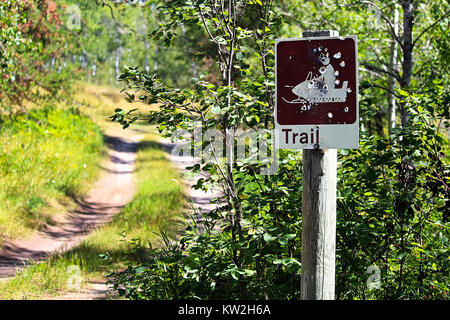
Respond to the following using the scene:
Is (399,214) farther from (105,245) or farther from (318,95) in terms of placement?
(105,245)

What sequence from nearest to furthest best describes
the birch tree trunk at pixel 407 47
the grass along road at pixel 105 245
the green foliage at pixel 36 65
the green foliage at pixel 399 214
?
the green foliage at pixel 399 214 → the birch tree trunk at pixel 407 47 → the grass along road at pixel 105 245 → the green foliage at pixel 36 65

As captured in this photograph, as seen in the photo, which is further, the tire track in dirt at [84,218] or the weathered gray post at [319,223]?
the tire track in dirt at [84,218]

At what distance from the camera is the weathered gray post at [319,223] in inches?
93.3

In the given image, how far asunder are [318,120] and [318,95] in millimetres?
120

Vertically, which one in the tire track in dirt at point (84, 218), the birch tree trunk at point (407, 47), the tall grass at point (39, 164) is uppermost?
the birch tree trunk at point (407, 47)

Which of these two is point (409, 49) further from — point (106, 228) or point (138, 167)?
point (138, 167)

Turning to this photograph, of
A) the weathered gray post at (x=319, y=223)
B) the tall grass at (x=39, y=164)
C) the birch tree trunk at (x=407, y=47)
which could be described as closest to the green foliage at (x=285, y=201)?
the weathered gray post at (x=319, y=223)

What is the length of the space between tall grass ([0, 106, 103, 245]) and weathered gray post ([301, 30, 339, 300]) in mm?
6870

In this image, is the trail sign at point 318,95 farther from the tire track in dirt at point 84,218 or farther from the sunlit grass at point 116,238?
the tire track in dirt at point 84,218

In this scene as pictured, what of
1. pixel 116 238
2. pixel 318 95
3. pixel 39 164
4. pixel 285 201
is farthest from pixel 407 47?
pixel 39 164

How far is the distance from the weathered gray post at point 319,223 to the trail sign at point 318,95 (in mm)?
82

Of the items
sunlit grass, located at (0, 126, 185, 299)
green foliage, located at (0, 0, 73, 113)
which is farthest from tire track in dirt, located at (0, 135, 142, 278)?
green foliage, located at (0, 0, 73, 113)

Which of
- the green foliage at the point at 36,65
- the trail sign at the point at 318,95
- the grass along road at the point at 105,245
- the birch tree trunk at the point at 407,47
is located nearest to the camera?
the trail sign at the point at 318,95

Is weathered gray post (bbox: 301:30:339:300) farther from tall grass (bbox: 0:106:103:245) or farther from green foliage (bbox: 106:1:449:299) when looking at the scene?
tall grass (bbox: 0:106:103:245)
